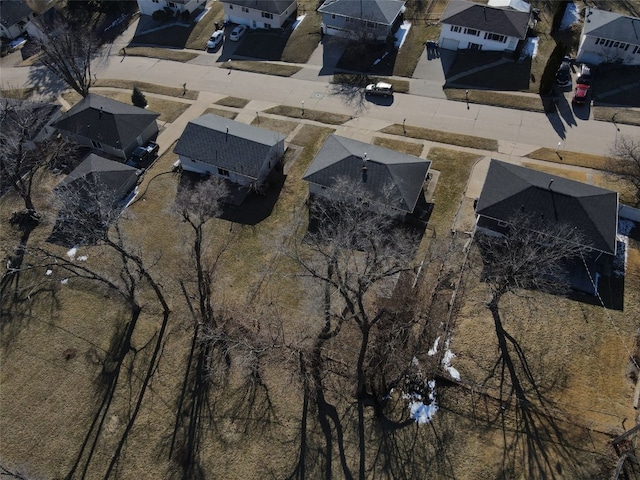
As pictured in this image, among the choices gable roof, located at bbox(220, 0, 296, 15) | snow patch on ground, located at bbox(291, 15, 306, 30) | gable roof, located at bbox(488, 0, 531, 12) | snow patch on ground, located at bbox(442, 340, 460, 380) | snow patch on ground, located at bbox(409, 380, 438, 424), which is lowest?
snow patch on ground, located at bbox(409, 380, 438, 424)

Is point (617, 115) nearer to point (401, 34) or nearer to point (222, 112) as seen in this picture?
point (401, 34)

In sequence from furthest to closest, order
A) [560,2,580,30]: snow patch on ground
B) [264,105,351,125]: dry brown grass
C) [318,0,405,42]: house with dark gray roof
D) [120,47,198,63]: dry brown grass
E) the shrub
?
[120,47,198,63]: dry brown grass
[318,0,405,42]: house with dark gray roof
[560,2,580,30]: snow patch on ground
the shrub
[264,105,351,125]: dry brown grass

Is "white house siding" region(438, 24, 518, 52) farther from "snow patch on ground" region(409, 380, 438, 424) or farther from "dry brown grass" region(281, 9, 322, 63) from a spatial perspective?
"snow patch on ground" region(409, 380, 438, 424)

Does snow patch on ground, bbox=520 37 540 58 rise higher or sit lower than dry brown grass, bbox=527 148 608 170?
higher

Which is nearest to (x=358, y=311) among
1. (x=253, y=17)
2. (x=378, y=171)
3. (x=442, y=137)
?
(x=378, y=171)

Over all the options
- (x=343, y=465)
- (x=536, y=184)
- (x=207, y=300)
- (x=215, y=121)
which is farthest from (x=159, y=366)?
(x=536, y=184)

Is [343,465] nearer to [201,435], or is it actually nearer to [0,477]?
[201,435]

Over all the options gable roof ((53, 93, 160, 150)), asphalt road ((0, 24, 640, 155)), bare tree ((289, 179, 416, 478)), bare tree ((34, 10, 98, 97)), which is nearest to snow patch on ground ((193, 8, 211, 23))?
asphalt road ((0, 24, 640, 155))
